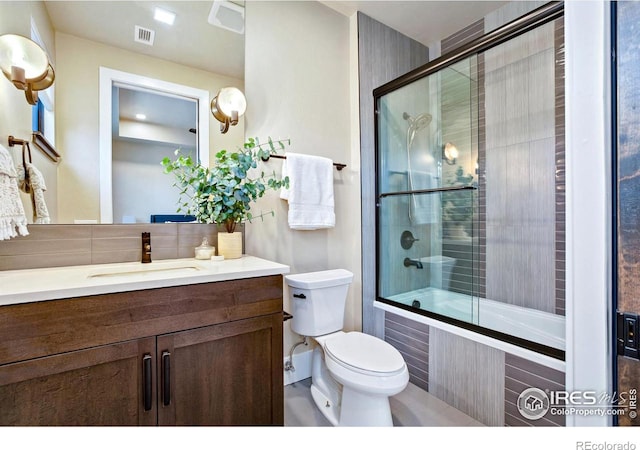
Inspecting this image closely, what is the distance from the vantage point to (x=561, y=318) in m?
1.68

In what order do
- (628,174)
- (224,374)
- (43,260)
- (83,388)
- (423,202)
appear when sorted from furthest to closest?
(423,202) < (43,260) < (224,374) < (83,388) < (628,174)

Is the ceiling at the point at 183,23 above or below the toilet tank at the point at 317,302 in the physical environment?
above

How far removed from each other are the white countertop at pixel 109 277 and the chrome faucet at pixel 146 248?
1.3 inches

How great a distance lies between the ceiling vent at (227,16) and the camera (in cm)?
162

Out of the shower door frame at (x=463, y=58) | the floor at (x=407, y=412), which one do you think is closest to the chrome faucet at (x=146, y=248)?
the floor at (x=407, y=412)

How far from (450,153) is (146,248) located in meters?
1.95

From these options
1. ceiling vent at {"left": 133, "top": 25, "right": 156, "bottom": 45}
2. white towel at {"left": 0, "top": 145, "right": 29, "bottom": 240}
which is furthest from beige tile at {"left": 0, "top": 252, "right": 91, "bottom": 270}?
ceiling vent at {"left": 133, "top": 25, "right": 156, "bottom": 45}

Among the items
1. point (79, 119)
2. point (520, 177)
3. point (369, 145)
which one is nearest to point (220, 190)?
point (79, 119)

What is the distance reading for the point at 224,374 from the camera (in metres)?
1.12

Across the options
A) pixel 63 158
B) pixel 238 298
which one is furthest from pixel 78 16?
pixel 238 298

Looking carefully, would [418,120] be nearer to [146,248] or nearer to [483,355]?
[483,355]

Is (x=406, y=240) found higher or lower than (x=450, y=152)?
lower
